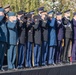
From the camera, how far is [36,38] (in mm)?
8156

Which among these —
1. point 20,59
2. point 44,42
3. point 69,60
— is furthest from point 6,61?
A: point 69,60

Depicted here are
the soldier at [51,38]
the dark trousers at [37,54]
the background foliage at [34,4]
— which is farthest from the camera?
the background foliage at [34,4]

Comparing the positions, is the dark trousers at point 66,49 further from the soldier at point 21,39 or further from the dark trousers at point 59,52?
the soldier at point 21,39

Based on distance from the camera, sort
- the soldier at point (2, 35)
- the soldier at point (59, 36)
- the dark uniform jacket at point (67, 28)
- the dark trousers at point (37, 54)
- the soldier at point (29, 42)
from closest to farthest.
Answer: the soldier at point (2, 35) → the soldier at point (29, 42) → the dark trousers at point (37, 54) → the soldier at point (59, 36) → the dark uniform jacket at point (67, 28)

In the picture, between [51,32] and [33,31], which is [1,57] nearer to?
[33,31]

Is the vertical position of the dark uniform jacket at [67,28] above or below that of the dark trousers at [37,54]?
above

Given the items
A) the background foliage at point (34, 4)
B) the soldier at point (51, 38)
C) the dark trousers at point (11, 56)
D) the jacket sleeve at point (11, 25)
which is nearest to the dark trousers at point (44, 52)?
the soldier at point (51, 38)

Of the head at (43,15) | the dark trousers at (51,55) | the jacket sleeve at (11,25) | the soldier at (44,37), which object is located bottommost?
the dark trousers at (51,55)

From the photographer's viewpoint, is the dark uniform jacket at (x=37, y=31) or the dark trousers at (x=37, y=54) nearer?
the dark uniform jacket at (x=37, y=31)

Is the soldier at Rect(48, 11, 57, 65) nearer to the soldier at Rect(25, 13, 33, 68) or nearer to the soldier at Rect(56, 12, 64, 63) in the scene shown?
the soldier at Rect(56, 12, 64, 63)

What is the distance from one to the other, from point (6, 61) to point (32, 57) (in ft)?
2.06

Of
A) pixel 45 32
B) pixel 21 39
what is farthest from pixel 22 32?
pixel 45 32

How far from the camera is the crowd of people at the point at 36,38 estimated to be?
7.61 m

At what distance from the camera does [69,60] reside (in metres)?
9.24
